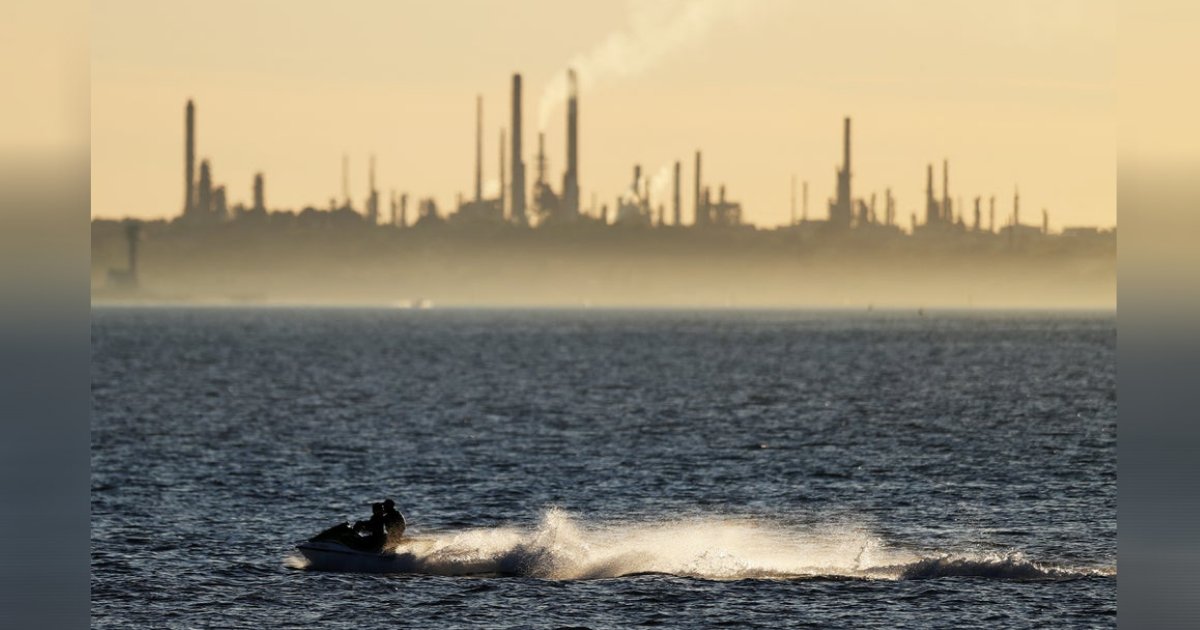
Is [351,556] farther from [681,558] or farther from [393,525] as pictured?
[681,558]

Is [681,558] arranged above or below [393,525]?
below

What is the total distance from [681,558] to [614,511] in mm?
12422

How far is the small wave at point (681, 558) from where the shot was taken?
5216 cm

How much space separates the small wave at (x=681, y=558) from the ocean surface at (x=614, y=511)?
0.13m

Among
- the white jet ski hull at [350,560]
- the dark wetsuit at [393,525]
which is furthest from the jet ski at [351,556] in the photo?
the dark wetsuit at [393,525]

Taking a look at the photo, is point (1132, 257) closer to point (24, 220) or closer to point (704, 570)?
point (24, 220)

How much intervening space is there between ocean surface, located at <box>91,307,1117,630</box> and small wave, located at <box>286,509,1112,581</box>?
0.42ft

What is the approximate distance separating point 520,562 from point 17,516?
94.1 feet

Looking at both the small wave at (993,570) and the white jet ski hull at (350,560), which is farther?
the white jet ski hull at (350,560)

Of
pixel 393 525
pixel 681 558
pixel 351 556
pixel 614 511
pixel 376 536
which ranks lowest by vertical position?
pixel 614 511

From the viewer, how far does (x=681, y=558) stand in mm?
54375

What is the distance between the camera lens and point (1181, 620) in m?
24.7

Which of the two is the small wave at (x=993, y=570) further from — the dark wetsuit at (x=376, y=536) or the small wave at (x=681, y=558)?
the dark wetsuit at (x=376, y=536)

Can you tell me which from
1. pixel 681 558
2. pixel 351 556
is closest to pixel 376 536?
pixel 351 556
